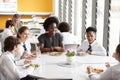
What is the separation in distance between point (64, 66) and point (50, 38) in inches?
46.8

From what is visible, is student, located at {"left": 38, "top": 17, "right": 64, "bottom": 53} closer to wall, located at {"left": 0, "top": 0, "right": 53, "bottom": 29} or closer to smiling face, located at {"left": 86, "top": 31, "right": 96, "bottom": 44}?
smiling face, located at {"left": 86, "top": 31, "right": 96, "bottom": 44}

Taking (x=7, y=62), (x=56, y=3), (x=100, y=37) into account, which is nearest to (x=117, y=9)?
(x=100, y=37)

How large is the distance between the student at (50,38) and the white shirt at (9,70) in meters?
1.30

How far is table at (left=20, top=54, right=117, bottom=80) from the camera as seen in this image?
2652 mm

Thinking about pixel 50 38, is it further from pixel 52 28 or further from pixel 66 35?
pixel 66 35

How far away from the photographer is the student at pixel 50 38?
404cm

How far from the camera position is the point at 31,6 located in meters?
8.92

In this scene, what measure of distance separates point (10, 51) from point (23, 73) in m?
0.37

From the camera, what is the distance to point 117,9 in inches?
156

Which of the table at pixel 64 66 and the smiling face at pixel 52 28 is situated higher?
the smiling face at pixel 52 28

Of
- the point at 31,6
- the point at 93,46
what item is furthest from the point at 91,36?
the point at 31,6

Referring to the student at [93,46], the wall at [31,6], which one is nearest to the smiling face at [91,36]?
the student at [93,46]

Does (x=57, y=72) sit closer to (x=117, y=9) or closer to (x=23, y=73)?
(x=23, y=73)

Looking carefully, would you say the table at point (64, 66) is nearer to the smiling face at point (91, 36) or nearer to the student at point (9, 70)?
the student at point (9, 70)
